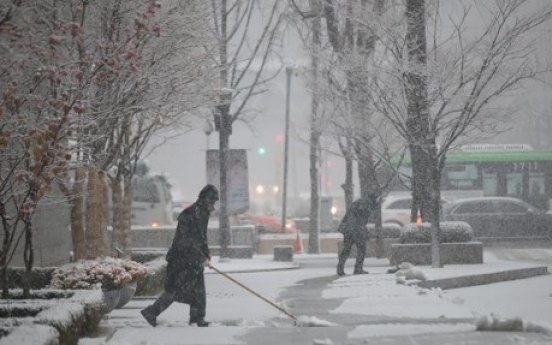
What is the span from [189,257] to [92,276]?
4.63 ft

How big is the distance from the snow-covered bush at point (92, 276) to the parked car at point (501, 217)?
20.7 meters

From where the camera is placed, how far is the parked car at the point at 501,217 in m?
30.4

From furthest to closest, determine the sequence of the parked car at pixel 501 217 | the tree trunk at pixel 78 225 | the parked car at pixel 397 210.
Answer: the parked car at pixel 397 210
the parked car at pixel 501 217
the tree trunk at pixel 78 225

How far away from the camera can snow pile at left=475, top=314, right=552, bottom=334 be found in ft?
30.9

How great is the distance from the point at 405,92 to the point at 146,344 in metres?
11.9

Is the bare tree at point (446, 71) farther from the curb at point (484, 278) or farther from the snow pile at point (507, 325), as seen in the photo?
the snow pile at point (507, 325)

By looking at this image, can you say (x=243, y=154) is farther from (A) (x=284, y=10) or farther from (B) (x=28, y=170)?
(B) (x=28, y=170)

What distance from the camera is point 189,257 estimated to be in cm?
1058

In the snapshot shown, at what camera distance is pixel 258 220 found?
4091 cm

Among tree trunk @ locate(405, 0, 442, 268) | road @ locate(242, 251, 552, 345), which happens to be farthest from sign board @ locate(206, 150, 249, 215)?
road @ locate(242, 251, 552, 345)

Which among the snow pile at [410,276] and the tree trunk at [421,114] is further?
the tree trunk at [421,114]

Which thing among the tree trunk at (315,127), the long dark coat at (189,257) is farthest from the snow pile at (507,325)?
the tree trunk at (315,127)

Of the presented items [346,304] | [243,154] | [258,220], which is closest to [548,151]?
[258,220]

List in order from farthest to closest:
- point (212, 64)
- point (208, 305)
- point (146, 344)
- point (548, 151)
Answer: point (548, 151), point (212, 64), point (208, 305), point (146, 344)
